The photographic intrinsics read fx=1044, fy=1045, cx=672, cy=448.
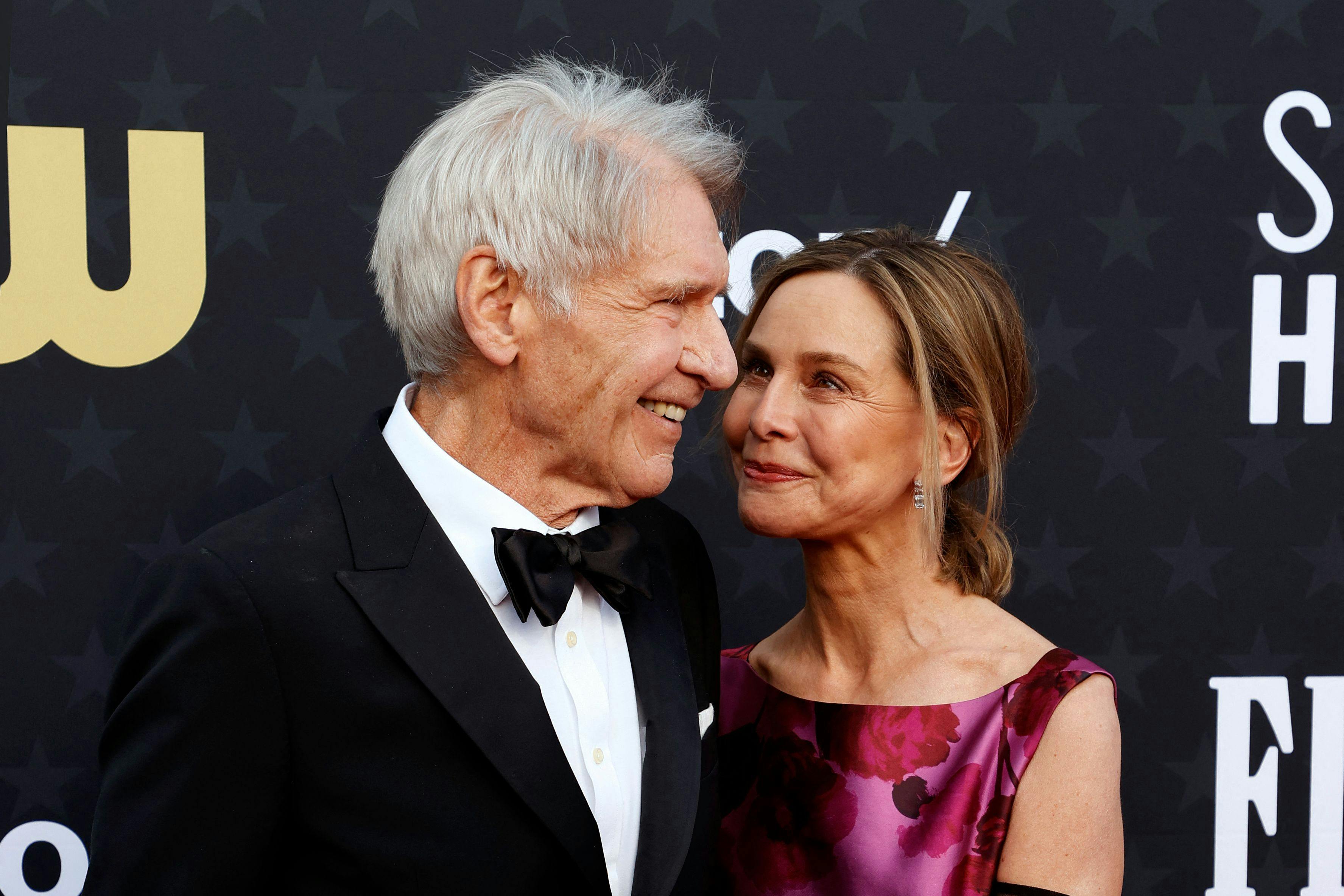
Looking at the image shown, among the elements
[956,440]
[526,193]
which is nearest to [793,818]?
[956,440]

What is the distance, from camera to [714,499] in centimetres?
214

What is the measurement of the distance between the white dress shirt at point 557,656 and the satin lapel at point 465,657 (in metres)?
0.04

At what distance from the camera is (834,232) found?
209 centimetres

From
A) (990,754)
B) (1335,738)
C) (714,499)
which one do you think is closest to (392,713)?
(990,754)

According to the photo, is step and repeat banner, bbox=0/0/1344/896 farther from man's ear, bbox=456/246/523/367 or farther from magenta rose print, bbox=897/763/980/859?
man's ear, bbox=456/246/523/367

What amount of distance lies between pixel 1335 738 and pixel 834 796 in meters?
1.27

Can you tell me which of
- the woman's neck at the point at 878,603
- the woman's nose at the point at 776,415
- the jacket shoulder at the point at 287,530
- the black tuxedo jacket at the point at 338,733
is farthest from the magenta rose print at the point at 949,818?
the jacket shoulder at the point at 287,530

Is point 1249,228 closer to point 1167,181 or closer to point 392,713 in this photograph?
point 1167,181

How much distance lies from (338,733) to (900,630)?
35.7 inches

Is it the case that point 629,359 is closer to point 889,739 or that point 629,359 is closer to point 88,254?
point 889,739

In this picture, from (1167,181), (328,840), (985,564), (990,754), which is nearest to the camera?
(328,840)

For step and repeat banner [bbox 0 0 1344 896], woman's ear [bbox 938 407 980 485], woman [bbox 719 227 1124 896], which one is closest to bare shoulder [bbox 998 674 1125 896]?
woman [bbox 719 227 1124 896]

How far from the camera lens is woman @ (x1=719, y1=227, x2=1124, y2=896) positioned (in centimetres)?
143

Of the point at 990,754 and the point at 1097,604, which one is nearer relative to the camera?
the point at 990,754
